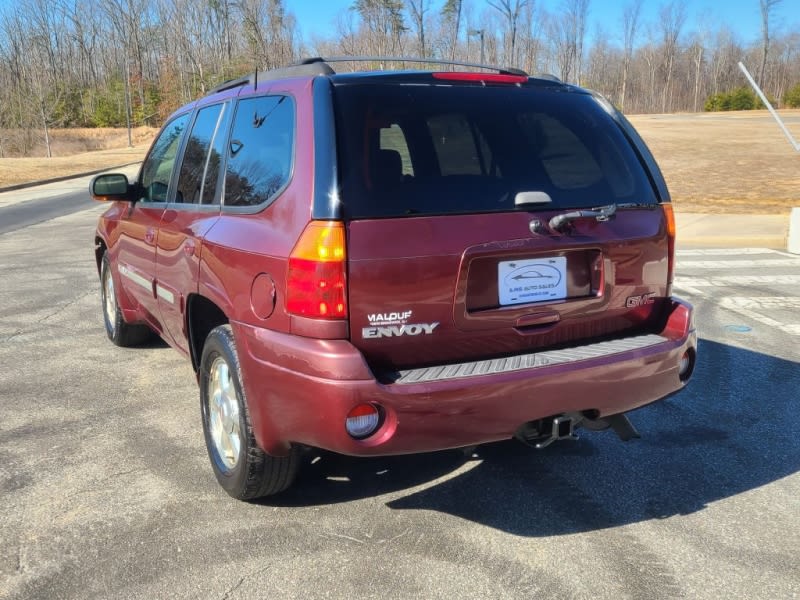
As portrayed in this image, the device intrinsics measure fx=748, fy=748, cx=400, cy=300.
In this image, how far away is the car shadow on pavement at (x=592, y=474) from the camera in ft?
11.1

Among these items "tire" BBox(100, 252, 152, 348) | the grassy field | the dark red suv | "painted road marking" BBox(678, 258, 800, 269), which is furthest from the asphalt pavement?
the grassy field

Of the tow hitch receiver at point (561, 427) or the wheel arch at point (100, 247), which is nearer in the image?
the tow hitch receiver at point (561, 427)

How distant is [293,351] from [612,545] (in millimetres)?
1536

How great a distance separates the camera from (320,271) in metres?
2.72

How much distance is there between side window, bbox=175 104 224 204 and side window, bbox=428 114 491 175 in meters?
1.17

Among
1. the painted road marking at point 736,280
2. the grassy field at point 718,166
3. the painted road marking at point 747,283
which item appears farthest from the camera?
the grassy field at point 718,166

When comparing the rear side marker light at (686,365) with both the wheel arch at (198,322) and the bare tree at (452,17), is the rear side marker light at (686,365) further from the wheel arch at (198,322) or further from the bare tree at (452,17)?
the bare tree at (452,17)

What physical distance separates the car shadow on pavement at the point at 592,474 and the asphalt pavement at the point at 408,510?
0.01 meters

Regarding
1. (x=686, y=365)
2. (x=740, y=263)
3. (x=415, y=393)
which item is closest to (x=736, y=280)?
(x=740, y=263)

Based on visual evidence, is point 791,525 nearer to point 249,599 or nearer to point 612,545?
point 612,545

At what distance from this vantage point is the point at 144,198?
481 cm

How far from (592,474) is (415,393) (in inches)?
57.3

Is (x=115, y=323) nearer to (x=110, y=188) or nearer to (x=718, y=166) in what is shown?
(x=110, y=188)

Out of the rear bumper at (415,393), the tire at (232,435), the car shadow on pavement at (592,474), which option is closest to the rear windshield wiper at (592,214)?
the rear bumper at (415,393)
